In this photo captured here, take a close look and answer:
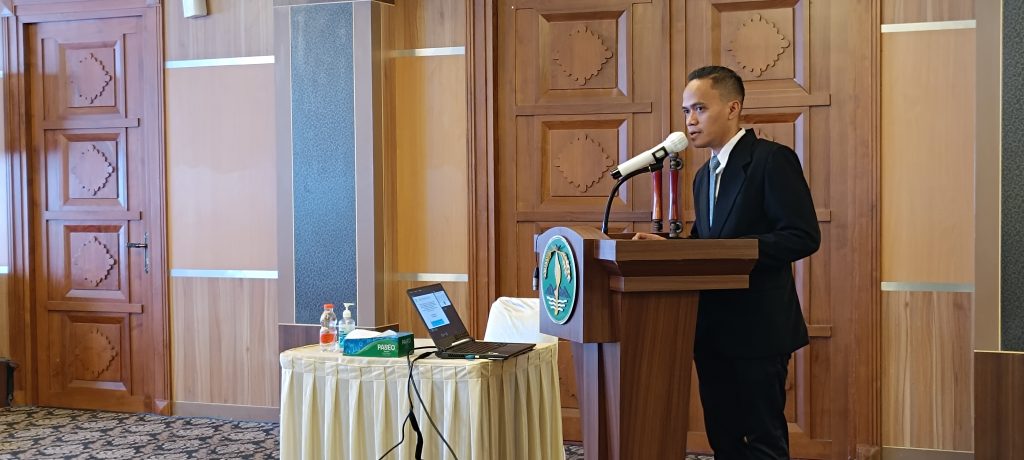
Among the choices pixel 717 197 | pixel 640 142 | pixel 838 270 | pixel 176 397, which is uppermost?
pixel 640 142

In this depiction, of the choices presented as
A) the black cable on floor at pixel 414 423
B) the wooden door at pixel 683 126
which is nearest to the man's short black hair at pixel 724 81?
the black cable on floor at pixel 414 423

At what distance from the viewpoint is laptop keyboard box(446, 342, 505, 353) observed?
2.88 metres

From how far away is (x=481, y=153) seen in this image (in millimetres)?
4719

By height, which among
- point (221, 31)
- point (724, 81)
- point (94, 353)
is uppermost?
point (221, 31)

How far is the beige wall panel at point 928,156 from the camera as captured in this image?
13.6ft

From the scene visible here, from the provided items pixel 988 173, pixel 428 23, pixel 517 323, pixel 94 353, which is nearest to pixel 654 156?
pixel 517 323

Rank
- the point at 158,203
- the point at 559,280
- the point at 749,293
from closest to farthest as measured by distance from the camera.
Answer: the point at 559,280 → the point at 749,293 → the point at 158,203

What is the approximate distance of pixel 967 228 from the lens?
13.6ft

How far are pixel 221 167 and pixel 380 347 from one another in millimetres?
2617

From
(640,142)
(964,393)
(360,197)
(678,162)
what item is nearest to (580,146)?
(640,142)

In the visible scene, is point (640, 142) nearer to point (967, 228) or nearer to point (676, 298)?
point (967, 228)

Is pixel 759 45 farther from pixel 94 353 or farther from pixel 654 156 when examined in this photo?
pixel 94 353

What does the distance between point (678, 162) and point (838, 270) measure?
2.38 m

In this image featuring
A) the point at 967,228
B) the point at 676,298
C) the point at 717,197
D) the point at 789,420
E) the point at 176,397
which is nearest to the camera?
the point at 676,298
